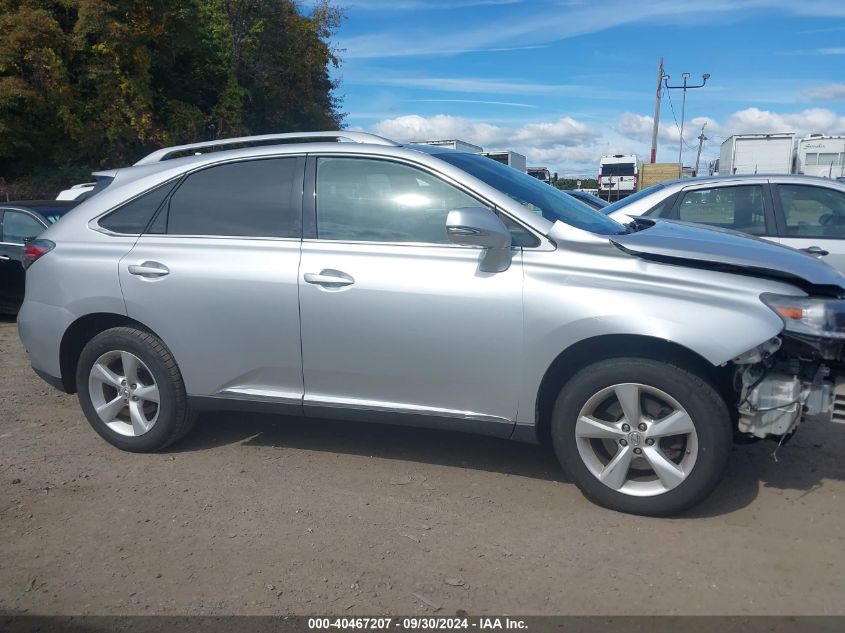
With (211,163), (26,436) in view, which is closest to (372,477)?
(211,163)

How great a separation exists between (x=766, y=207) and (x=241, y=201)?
4.49 metres

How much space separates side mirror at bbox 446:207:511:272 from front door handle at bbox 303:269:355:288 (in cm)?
62

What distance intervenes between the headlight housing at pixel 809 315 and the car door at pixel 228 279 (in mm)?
2408

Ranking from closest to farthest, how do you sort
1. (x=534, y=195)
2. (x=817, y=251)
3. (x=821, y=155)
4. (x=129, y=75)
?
(x=534, y=195)
(x=817, y=251)
(x=129, y=75)
(x=821, y=155)

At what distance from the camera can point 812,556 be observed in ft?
10.7

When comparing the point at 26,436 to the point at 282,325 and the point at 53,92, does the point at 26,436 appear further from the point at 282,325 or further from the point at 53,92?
the point at 53,92

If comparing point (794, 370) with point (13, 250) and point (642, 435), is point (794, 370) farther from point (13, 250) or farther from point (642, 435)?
point (13, 250)

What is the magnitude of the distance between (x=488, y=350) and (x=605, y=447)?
0.77m

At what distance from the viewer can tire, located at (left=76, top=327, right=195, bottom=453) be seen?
4.38 m

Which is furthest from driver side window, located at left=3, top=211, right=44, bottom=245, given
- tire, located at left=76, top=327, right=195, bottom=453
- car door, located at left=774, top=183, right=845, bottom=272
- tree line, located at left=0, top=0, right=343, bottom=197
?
tree line, located at left=0, top=0, right=343, bottom=197

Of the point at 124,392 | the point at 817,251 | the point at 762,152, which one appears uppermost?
the point at 762,152

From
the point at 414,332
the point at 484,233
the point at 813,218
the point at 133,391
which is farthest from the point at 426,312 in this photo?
the point at 813,218

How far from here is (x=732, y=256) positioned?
142 inches

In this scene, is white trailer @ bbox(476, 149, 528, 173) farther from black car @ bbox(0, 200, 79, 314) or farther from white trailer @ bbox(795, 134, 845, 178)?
black car @ bbox(0, 200, 79, 314)
